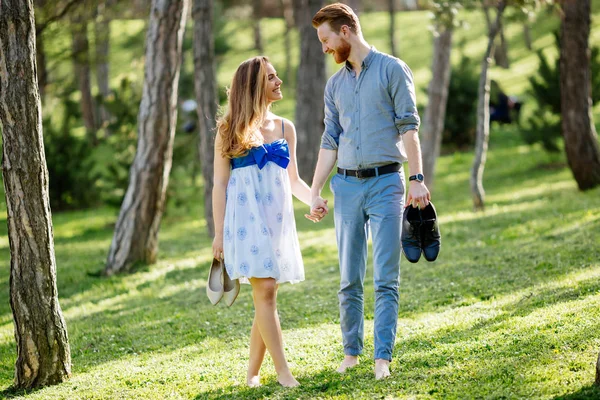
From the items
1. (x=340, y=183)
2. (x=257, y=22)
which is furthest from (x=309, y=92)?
(x=257, y=22)

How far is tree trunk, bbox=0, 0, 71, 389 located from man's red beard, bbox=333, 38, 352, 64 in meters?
2.15

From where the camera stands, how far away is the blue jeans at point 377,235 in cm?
459

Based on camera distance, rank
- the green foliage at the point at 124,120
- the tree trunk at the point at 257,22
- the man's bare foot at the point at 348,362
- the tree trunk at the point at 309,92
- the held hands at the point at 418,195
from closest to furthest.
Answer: the held hands at the point at 418,195 < the man's bare foot at the point at 348,362 < the green foliage at the point at 124,120 < the tree trunk at the point at 309,92 < the tree trunk at the point at 257,22

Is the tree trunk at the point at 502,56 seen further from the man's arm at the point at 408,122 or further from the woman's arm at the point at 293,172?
the man's arm at the point at 408,122

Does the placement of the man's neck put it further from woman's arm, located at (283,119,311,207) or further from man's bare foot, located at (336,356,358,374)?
man's bare foot, located at (336,356,358,374)

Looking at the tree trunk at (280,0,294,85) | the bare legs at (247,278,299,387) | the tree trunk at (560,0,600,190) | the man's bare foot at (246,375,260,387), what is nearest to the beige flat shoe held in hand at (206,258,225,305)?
the bare legs at (247,278,299,387)

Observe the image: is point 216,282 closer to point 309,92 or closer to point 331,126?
point 331,126

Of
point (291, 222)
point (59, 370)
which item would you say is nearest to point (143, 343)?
point (59, 370)

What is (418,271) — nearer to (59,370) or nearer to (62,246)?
(59,370)

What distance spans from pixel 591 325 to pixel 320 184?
2083mm

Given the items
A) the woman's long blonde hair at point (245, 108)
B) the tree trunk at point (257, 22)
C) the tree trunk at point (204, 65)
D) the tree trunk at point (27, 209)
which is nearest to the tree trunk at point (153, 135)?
the tree trunk at point (204, 65)

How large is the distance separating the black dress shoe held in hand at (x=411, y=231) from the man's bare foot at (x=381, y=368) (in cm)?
65

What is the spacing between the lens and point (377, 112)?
4664 millimetres

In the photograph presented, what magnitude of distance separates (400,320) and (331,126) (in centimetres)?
237
